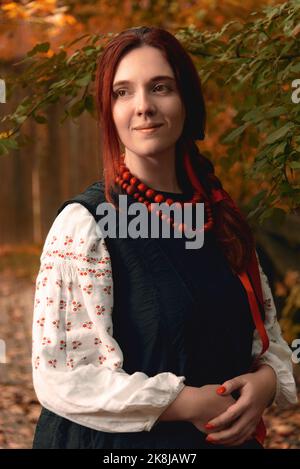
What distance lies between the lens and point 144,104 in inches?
69.6

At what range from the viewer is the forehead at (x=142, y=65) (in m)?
1.77

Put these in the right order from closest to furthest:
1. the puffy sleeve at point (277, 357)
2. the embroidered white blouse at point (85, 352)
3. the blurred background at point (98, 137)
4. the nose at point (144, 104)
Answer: the embroidered white blouse at point (85, 352) → the nose at point (144, 104) → the puffy sleeve at point (277, 357) → the blurred background at point (98, 137)

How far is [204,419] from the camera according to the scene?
1.73 meters

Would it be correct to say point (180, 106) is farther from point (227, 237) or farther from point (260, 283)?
point (260, 283)

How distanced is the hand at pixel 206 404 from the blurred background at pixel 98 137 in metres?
0.68

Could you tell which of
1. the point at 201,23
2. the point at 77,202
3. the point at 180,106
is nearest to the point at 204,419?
the point at 77,202

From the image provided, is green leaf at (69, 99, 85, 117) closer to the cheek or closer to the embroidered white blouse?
the cheek

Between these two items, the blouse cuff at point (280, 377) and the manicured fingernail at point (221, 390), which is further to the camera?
the blouse cuff at point (280, 377)

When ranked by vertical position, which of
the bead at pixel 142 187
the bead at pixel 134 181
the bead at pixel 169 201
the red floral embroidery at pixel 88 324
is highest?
the bead at pixel 134 181

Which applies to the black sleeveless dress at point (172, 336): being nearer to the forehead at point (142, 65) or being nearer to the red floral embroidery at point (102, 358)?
the red floral embroidery at point (102, 358)

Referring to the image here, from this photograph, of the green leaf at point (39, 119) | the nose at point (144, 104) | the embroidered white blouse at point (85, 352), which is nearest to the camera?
the embroidered white blouse at point (85, 352)

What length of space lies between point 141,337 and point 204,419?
8.8 inches

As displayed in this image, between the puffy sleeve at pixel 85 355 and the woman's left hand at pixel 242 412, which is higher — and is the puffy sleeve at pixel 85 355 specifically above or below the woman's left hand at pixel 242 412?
above

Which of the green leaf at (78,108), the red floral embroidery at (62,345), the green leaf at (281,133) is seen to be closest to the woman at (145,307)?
the red floral embroidery at (62,345)
